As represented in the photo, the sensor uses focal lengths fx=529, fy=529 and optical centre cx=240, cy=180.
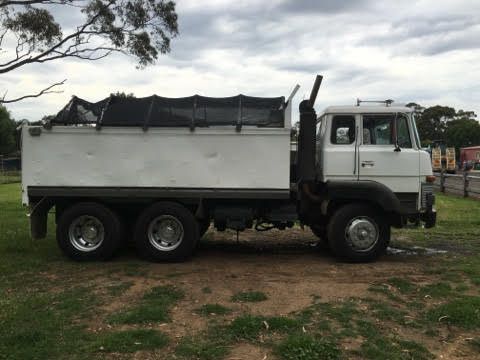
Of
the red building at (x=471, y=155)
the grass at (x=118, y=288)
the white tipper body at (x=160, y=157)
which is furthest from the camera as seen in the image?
the red building at (x=471, y=155)

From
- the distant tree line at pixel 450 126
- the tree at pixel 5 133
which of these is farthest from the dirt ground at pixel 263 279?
the distant tree line at pixel 450 126

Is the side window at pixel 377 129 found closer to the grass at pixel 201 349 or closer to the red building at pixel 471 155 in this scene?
the grass at pixel 201 349

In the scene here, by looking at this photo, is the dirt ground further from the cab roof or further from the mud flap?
the cab roof

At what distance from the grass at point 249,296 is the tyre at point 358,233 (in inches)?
95.0

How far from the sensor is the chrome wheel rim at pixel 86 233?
887 cm

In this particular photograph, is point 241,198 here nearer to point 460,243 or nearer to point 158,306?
point 158,306

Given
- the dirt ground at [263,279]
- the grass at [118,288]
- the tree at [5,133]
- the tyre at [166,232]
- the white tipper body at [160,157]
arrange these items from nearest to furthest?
1. the dirt ground at [263,279]
2. the grass at [118,288]
3. the white tipper body at [160,157]
4. the tyre at [166,232]
5. the tree at [5,133]

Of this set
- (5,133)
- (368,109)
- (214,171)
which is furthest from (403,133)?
(5,133)

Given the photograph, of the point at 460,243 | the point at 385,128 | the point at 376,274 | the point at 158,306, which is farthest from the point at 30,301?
the point at 460,243

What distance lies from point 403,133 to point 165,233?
4.31 meters

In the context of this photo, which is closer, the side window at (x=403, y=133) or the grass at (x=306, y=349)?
the grass at (x=306, y=349)

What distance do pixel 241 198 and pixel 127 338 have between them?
3.95m

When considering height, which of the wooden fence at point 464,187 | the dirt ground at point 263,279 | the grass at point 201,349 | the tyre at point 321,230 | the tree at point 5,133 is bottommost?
the grass at point 201,349

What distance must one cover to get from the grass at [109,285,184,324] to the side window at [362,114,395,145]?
414cm
